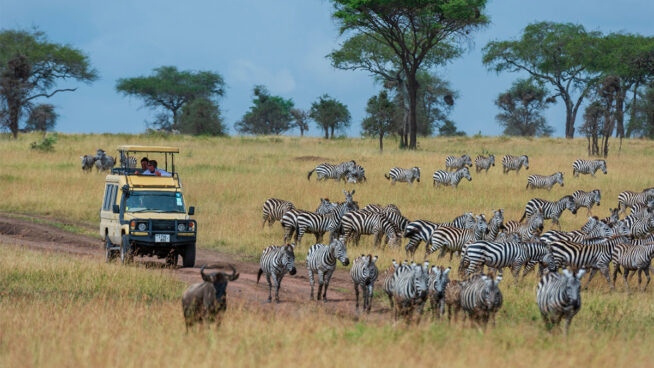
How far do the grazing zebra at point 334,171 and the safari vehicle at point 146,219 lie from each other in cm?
1674

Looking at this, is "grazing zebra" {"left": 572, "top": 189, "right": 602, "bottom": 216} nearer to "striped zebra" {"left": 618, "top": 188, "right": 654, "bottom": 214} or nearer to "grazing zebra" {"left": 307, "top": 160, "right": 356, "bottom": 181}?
"striped zebra" {"left": 618, "top": 188, "right": 654, "bottom": 214}

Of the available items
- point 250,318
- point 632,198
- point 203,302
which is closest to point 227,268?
point 250,318

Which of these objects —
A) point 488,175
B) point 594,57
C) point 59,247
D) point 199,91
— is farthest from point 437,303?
point 199,91

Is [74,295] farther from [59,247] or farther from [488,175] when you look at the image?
[488,175]

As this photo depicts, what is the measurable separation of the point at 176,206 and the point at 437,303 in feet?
26.7

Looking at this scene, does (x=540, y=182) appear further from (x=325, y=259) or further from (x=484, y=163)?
(x=325, y=259)

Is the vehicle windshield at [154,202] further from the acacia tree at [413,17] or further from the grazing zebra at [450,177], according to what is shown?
the acacia tree at [413,17]

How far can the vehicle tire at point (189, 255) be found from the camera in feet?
57.8

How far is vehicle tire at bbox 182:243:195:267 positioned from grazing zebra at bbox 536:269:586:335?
8.92m

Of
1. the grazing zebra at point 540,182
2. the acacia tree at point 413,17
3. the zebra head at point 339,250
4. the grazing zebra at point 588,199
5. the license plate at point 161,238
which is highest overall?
the acacia tree at point 413,17

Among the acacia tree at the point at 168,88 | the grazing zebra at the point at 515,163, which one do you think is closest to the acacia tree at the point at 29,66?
the acacia tree at the point at 168,88

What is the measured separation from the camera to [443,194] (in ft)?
103

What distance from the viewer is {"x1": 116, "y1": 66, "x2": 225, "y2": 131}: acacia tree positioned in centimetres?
9125

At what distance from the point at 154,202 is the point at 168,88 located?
2977 inches
